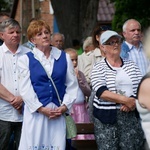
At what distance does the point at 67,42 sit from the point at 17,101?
7598 millimetres

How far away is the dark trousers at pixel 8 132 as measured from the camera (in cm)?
665

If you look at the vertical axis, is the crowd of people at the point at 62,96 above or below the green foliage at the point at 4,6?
below

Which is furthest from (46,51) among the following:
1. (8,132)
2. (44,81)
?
(8,132)

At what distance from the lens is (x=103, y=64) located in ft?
20.7

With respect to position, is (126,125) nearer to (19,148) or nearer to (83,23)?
(19,148)

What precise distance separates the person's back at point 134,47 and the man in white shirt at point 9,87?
1445 mm

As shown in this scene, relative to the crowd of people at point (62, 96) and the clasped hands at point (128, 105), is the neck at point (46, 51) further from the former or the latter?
the clasped hands at point (128, 105)

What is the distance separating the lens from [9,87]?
21.9 ft

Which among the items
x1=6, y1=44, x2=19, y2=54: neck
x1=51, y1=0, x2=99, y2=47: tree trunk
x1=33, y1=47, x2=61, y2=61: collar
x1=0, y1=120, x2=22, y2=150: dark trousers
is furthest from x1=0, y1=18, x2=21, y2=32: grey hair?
x1=51, y1=0, x2=99, y2=47: tree trunk

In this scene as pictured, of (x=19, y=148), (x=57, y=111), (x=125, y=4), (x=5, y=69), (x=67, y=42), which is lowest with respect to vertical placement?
(x=19, y=148)

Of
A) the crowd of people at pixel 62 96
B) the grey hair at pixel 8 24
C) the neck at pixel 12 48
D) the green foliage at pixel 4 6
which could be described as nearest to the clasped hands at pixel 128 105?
the crowd of people at pixel 62 96

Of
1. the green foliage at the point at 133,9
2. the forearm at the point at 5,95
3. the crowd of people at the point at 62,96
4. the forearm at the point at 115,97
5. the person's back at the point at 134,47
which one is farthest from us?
the green foliage at the point at 133,9

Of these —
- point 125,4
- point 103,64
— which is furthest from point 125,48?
point 125,4

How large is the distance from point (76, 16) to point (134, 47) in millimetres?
7153
